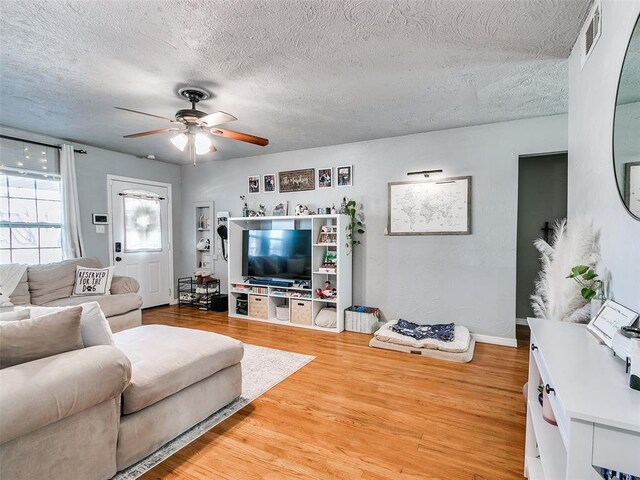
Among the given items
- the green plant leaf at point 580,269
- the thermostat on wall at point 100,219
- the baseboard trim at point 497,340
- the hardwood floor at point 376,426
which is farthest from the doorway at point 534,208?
the thermostat on wall at point 100,219

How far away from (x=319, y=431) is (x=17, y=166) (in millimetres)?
4698

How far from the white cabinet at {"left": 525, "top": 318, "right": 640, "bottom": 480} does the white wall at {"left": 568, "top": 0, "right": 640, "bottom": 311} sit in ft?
1.02

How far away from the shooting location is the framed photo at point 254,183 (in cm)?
525

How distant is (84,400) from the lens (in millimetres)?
1418

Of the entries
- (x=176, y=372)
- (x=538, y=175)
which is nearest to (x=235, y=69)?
(x=176, y=372)

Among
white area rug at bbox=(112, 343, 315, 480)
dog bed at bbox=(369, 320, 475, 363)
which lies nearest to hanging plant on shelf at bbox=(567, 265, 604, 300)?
dog bed at bbox=(369, 320, 475, 363)

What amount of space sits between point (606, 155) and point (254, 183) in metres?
4.52

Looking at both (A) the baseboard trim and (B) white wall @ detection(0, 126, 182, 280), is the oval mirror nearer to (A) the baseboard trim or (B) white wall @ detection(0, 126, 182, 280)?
(A) the baseboard trim

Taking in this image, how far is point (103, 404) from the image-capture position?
5.07 feet

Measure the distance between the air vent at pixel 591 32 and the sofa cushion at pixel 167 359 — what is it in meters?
2.88

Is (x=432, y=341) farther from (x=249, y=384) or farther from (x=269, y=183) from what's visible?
(x=269, y=183)

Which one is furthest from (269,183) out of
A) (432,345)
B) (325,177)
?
(432,345)

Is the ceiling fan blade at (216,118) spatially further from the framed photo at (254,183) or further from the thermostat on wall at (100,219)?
the thermostat on wall at (100,219)

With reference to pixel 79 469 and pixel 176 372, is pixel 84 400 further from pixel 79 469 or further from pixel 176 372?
pixel 176 372
